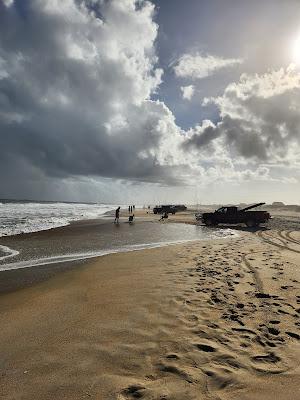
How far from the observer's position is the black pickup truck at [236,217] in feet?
101

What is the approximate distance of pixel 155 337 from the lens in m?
5.20

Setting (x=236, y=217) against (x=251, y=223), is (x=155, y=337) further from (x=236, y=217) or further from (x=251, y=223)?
(x=236, y=217)

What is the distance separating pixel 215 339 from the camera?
511cm

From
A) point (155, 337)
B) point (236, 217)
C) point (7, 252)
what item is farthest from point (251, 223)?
point (155, 337)

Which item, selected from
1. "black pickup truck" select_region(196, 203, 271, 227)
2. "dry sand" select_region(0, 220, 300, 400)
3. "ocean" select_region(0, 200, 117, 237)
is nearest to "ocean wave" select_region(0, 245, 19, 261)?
"dry sand" select_region(0, 220, 300, 400)

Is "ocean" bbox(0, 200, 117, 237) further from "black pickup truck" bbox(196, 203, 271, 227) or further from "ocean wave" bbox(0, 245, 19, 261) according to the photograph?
"black pickup truck" bbox(196, 203, 271, 227)

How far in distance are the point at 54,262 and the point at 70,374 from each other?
908cm

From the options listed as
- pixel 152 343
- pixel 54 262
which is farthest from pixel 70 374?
pixel 54 262

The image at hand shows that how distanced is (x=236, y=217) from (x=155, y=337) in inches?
1093

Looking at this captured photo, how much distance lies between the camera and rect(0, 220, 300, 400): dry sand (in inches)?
151

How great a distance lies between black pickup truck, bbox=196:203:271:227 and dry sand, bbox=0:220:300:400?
862 inches

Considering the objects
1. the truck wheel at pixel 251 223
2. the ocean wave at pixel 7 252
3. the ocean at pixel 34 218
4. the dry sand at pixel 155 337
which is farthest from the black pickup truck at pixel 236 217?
the dry sand at pixel 155 337

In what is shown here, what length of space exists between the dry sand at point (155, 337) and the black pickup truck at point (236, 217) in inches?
862

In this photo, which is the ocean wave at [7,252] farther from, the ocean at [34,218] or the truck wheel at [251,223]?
the truck wheel at [251,223]
